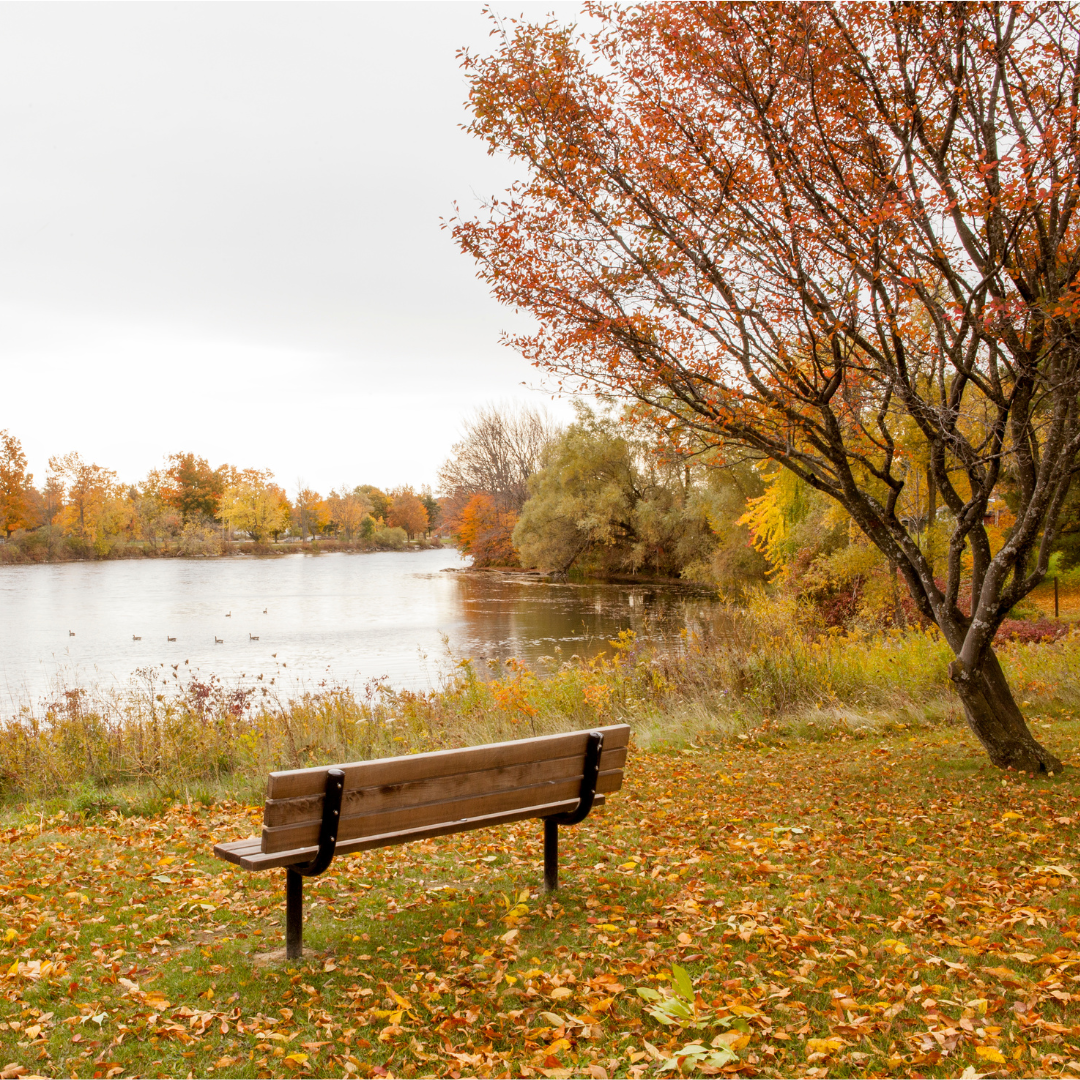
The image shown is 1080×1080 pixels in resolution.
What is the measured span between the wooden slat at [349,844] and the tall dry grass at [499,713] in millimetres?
4150

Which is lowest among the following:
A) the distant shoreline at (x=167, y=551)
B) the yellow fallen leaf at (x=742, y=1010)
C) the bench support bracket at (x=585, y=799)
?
the yellow fallen leaf at (x=742, y=1010)

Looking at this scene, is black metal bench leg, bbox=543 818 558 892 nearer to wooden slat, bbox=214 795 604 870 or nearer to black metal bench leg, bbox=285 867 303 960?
wooden slat, bbox=214 795 604 870

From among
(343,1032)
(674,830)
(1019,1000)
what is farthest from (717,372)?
(343,1032)

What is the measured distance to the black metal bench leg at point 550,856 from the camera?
4.36 metres

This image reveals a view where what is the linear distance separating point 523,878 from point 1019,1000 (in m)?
2.48

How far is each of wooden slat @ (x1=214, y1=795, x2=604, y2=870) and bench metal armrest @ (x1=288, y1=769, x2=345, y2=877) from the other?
43 millimetres

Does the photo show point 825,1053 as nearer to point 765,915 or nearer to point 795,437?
point 765,915

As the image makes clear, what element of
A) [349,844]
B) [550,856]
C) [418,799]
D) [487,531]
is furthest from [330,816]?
[487,531]

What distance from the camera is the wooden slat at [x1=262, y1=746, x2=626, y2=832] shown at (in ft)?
11.2

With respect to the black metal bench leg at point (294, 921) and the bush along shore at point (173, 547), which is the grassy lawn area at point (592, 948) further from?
the bush along shore at point (173, 547)

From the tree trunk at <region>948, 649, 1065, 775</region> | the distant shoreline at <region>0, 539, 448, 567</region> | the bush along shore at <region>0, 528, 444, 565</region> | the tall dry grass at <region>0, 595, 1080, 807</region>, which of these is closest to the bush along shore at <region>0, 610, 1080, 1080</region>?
the tree trunk at <region>948, 649, 1065, 775</region>

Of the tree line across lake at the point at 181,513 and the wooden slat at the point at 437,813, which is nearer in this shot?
the wooden slat at the point at 437,813

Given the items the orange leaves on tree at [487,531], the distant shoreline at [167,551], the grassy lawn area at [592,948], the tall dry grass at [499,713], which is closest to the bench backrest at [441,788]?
the grassy lawn area at [592,948]

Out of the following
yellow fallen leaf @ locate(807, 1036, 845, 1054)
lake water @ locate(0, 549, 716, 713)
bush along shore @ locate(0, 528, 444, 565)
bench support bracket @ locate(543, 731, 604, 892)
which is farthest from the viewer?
bush along shore @ locate(0, 528, 444, 565)
